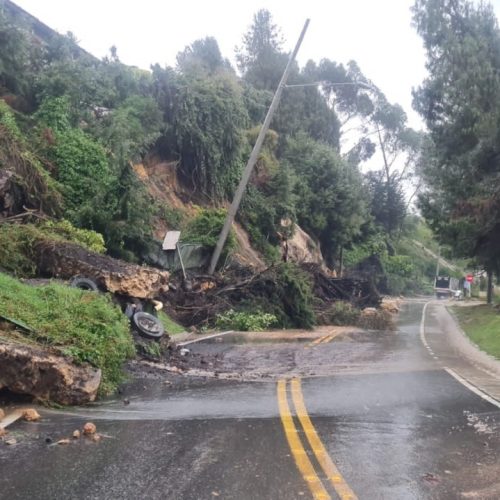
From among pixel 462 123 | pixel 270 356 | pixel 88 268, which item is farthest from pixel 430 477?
pixel 462 123

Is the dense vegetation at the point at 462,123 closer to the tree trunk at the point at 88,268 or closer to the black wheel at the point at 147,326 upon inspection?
the tree trunk at the point at 88,268

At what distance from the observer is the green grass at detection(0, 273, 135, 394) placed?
8234 millimetres

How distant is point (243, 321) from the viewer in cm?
2098

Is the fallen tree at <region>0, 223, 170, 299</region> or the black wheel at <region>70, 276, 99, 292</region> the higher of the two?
the fallen tree at <region>0, 223, 170, 299</region>

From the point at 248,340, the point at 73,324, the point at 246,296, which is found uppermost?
the point at 73,324

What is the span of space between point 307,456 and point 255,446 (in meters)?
0.57

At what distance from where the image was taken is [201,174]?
3203cm

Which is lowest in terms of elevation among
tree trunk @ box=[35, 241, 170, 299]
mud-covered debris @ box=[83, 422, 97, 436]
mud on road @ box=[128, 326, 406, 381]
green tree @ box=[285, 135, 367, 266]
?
mud on road @ box=[128, 326, 406, 381]

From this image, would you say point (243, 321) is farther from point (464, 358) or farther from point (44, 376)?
point (44, 376)

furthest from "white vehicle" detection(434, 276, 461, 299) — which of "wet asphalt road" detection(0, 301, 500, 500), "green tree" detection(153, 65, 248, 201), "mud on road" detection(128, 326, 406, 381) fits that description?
"wet asphalt road" detection(0, 301, 500, 500)

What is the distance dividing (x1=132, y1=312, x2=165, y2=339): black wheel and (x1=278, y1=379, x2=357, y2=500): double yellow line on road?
490cm

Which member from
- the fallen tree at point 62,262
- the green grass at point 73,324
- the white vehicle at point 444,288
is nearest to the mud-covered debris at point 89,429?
the green grass at point 73,324

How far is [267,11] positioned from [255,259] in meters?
35.8

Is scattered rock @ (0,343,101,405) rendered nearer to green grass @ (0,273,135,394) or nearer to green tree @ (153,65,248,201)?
green grass @ (0,273,135,394)
